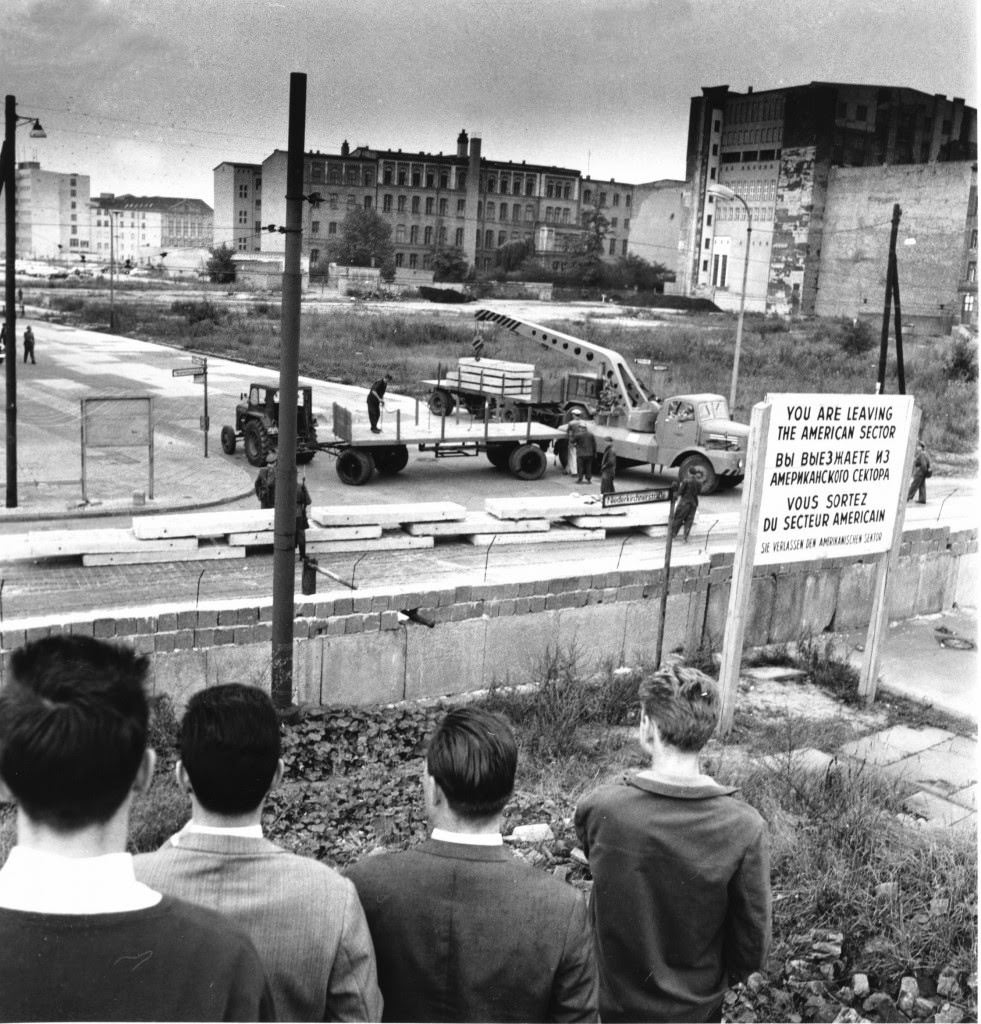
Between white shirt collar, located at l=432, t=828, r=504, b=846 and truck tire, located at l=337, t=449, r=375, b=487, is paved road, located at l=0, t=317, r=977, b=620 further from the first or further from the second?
white shirt collar, located at l=432, t=828, r=504, b=846

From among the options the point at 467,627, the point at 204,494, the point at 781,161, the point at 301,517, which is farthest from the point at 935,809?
the point at 781,161

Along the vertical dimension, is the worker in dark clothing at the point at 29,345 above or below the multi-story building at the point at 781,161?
below

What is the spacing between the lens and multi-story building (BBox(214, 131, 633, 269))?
26.6 m

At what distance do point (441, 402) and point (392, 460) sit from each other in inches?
237

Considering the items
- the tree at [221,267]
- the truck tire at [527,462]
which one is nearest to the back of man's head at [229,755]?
the truck tire at [527,462]

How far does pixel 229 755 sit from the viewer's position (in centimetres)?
256

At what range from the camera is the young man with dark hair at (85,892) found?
2047mm

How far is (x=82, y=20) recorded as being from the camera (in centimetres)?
829

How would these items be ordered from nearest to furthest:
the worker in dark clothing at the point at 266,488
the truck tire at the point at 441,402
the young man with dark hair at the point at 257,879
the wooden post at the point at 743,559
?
the young man with dark hair at the point at 257,879, the wooden post at the point at 743,559, the worker in dark clothing at the point at 266,488, the truck tire at the point at 441,402

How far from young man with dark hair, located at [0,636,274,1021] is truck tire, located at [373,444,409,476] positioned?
19.4 meters

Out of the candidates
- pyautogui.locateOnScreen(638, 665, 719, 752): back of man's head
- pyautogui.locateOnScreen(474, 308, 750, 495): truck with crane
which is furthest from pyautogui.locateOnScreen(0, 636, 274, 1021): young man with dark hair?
pyautogui.locateOnScreen(474, 308, 750, 495): truck with crane

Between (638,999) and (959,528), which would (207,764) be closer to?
(638,999)

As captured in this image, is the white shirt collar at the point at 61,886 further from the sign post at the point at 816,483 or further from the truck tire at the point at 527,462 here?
the truck tire at the point at 527,462

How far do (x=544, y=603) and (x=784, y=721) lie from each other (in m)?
2.26
